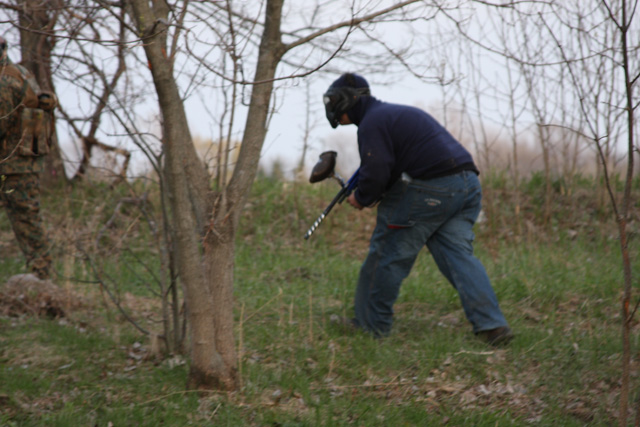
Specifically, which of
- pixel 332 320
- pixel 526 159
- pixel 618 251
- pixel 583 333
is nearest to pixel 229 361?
pixel 332 320

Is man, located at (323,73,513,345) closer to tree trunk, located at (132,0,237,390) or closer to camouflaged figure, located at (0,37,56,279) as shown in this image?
tree trunk, located at (132,0,237,390)

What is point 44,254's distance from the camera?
5094mm

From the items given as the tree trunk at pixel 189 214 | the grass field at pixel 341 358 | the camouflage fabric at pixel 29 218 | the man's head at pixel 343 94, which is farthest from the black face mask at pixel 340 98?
the camouflage fabric at pixel 29 218

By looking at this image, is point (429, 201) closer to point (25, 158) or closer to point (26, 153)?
point (26, 153)

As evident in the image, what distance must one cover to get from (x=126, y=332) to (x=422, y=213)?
240cm

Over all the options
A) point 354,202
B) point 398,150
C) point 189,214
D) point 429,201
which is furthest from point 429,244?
point 189,214

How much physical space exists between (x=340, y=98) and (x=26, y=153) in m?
2.69

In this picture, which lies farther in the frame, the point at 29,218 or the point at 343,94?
the point at 29,218

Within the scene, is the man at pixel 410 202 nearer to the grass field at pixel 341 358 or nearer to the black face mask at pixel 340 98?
the black face mask at pixel 340 98

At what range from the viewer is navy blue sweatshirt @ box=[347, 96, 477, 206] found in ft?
13.0

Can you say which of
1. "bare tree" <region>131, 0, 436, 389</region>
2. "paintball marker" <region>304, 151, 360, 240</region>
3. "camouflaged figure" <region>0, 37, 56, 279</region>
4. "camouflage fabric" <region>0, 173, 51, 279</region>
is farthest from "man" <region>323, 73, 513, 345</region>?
"camouflage fabric" <region>0, 173, 51, 279</region>

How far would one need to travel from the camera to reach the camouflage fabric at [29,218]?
489 centimetres

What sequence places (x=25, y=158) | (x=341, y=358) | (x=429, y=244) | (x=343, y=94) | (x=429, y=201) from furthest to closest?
(x=25, y=158) < (x=429, y=244) < (x=343, y=94) < (x=429, y=201) < (x=341, y=358)

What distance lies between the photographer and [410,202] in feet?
13.1
